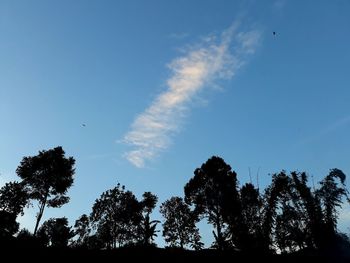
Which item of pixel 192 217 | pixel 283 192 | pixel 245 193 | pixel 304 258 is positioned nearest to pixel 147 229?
pixel 192 217

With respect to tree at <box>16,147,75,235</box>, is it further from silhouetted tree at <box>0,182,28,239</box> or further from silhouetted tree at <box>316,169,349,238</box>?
silhouetted tree at <box>316,169,349,238</box>

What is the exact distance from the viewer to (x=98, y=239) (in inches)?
2119

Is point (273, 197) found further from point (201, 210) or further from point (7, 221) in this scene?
point (7, 221)

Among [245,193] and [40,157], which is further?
[245,193]

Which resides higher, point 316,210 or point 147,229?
point 316,210

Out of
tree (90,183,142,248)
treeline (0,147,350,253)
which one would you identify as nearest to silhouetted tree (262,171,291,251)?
treeline (0,147,350,253)

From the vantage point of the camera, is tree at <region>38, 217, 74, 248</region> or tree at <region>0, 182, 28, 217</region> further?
tree at <region>38, 217, 74, 248</region>

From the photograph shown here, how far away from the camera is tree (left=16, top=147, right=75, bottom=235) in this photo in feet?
143

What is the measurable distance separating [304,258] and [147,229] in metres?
26.4

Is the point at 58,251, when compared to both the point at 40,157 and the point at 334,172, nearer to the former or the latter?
the point at 40,157

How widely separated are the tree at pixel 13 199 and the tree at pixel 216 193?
932 inches

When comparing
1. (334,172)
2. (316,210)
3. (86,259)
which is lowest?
(86,259)

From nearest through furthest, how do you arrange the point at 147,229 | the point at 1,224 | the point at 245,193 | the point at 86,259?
the point at 86,259, the point at 1,224, the point at 147,229, the point at 245,193

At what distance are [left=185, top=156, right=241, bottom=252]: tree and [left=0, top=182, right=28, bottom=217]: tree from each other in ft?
77.6
